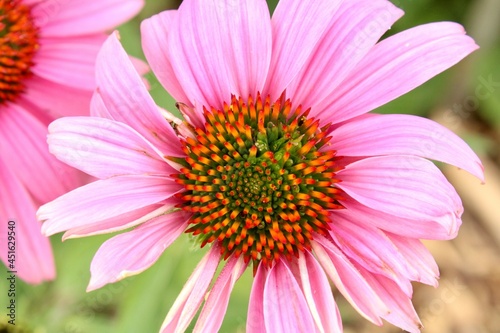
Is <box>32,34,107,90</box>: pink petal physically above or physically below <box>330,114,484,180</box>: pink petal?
above

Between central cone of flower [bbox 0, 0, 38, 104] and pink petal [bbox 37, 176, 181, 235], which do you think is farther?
central cone of flower [bbox 0, 0, 38, 104]

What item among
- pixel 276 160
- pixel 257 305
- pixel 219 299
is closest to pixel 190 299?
pixel 219 299

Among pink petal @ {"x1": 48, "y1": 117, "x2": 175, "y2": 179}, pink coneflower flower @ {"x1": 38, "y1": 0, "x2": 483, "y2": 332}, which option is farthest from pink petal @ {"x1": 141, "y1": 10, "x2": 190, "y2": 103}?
pink petal @ {"x1": 48, "y1": 117, "x2": 175, "y2": 179}

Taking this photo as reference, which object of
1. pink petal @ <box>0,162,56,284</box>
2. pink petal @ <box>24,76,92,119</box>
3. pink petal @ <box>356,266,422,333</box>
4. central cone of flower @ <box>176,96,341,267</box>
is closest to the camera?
pink petal @ <box>356,266,422,333</box>

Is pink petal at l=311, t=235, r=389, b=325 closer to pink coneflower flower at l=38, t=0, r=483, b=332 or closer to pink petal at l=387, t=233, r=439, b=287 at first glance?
pink coneflower flower at l=38, t=0, r=483, b=332

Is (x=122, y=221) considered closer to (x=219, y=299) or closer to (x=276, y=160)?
(x=219, y=299)

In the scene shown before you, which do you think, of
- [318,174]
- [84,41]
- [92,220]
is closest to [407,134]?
[318,174]
